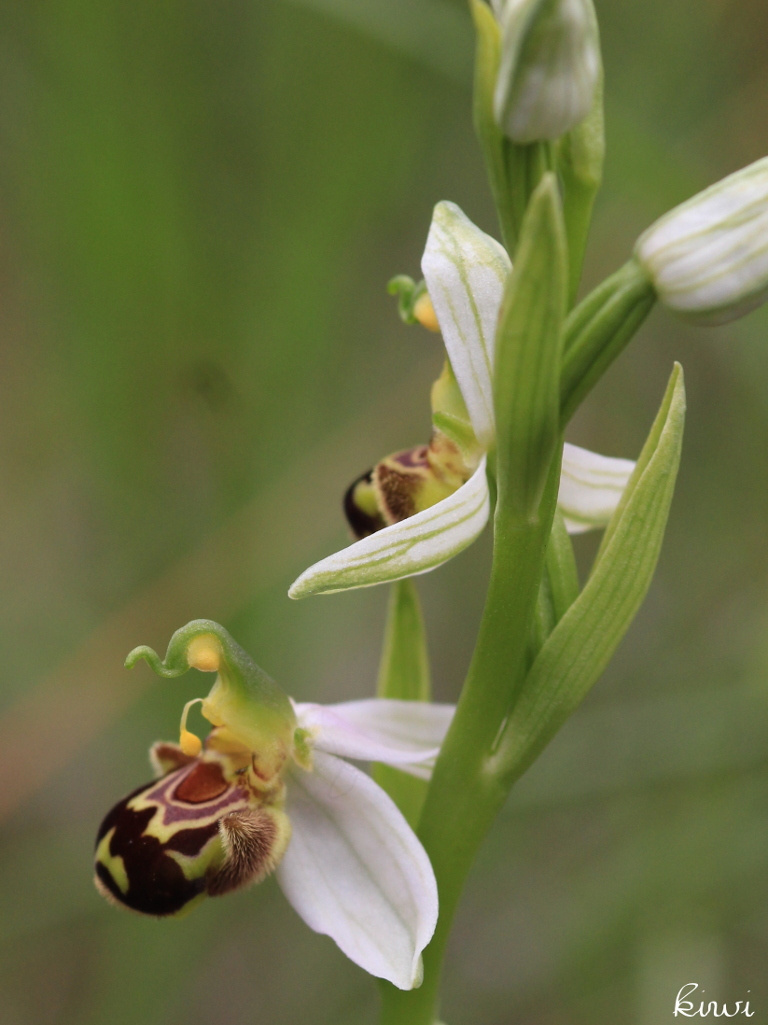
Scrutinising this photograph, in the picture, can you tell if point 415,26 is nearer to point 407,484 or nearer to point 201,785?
point 407,484

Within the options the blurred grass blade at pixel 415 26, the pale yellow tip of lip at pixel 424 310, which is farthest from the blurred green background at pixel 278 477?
the pale yellow tip of lip at pixel 424 310

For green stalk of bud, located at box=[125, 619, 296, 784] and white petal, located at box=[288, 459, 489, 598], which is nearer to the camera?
white petal, located at box=[288, 459, 489, 598]

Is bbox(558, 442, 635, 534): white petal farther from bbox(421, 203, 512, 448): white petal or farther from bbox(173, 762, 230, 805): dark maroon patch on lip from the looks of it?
bbox(173, 762, 230, 805): dark maroon patch on lip

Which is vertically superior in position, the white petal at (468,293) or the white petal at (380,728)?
the white petal at (468,293)

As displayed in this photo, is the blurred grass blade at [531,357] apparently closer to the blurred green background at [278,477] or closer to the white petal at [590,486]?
the white petal at [590,486]

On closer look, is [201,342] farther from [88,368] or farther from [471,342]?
[471,342]

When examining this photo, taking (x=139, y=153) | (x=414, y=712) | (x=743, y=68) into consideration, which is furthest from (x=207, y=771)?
(x=743, y=68)

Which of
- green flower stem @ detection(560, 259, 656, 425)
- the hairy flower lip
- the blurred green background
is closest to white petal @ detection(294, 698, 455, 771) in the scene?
the hairy flower lip
